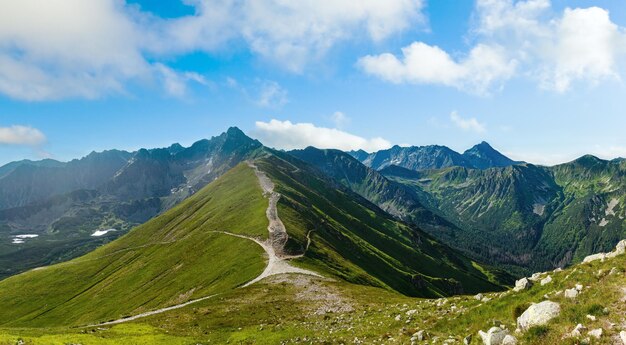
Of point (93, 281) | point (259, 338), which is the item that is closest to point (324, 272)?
point (259, 338)

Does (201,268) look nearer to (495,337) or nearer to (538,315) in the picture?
(495,337)

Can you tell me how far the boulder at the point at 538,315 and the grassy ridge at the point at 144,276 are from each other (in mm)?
73563

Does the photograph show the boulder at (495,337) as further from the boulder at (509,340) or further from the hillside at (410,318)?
the boulder at (509,340)

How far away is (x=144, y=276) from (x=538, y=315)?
134 m

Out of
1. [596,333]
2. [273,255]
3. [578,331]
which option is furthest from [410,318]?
[273,255]

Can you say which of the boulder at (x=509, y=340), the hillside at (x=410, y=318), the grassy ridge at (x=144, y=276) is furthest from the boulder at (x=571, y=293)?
the grassy ridge at (x=144, y=276)

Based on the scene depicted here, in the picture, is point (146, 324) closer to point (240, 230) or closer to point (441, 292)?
point (240, 230)

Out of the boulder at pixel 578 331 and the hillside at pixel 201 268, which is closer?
the boulder at pixel 578 331

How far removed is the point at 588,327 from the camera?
653 inches

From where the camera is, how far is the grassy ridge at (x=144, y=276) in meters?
99.0

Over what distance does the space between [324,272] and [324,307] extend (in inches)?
1449

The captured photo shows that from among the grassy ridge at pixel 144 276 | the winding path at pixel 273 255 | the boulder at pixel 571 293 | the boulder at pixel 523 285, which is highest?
the boulder at pixel 571 293

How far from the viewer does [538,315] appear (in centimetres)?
1903

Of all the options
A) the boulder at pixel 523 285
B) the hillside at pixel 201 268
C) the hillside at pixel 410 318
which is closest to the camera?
the hillside at pixel 410 318
